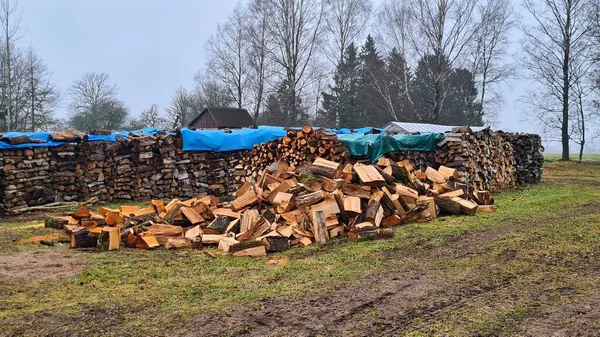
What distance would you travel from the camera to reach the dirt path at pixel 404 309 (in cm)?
303

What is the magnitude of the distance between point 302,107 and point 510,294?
28.7m

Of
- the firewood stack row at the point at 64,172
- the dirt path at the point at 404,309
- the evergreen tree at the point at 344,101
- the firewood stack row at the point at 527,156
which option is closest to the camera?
the dirt path at the point at 404,309

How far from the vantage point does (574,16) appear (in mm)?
26812

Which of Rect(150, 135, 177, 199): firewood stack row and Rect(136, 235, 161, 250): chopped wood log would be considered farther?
Rect(150, 135, 177, 199): firewood stack row

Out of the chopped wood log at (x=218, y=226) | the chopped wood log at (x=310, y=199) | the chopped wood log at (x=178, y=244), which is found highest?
the chopped wood log at (x=310, y=199)

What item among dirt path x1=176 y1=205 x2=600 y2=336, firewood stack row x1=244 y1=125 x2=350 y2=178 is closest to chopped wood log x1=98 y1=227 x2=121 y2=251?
dirt path x1=176 y1=205 x2=600 y2=336

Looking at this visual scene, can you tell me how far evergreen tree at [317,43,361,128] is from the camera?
34.8 metres

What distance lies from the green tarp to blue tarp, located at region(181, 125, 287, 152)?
235cm

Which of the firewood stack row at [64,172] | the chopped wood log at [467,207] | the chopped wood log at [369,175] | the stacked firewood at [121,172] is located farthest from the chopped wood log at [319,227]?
the firewood stack row at [64,172]

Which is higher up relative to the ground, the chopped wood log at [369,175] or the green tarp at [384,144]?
the green tarp at [384,144]

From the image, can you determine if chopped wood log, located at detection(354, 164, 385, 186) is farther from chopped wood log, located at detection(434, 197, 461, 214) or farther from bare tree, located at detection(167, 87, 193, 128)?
bare tree, located at detection(167, 87, 193, 128)

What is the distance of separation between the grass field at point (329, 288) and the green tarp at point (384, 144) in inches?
154

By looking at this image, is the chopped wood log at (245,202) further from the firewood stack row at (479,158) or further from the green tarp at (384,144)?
the firewood stack row at (479,158)

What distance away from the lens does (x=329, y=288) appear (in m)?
4.04
